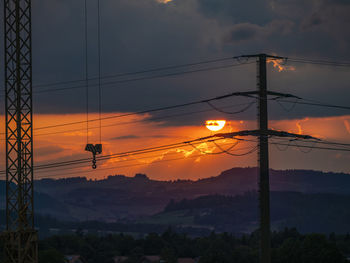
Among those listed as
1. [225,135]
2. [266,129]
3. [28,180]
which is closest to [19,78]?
[28,180]

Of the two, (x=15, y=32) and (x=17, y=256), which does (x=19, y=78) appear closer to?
(x=15, y=32)

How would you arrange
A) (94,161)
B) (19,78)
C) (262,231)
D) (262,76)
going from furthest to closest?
(19,78) → (94,161) → (262,76) → (262,231)

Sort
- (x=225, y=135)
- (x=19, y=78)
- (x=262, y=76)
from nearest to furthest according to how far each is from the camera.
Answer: (x=262, y=76) → (x=225, y=135) → (x=19, y=78)

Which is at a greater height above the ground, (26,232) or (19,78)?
(19,78)

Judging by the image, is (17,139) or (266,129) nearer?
(266,129)

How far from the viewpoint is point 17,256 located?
338 ft

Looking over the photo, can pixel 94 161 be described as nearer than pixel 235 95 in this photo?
No

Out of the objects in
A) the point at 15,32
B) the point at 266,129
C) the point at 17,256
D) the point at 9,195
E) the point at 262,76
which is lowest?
the point at 17,256

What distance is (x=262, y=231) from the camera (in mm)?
70500

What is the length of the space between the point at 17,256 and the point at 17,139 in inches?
697

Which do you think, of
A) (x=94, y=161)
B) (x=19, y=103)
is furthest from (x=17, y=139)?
(x=94, y=161)

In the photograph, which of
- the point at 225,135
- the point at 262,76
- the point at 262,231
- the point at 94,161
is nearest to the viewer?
the point at 262,231

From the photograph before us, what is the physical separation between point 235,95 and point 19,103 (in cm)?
3956

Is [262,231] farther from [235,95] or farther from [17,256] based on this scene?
[17,256]
